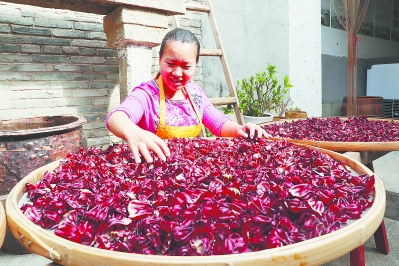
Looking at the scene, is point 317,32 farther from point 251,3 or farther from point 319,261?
point 319,261

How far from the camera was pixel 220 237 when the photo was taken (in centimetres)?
69

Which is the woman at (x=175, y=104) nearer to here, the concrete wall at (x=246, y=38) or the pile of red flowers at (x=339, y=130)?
the pile of red flowers at (x=339, y=130)

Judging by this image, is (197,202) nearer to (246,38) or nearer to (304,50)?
(246,38)

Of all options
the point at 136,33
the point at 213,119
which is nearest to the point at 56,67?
the point at 136,33

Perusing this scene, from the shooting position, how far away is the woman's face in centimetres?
179

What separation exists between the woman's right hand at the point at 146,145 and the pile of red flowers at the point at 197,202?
Result: 47mm

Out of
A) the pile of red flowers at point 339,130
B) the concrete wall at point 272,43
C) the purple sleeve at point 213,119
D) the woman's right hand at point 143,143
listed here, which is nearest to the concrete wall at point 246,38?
the concrete wall at point 272,43

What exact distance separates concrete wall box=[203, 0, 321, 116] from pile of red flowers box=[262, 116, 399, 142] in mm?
2691

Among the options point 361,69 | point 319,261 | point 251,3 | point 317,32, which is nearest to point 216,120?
point 319,261

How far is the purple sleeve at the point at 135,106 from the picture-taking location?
1723mm

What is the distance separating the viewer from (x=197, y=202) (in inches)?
33.5

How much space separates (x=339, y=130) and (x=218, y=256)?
1693mm

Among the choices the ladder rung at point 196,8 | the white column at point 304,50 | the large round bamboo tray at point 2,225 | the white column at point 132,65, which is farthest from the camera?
the white column at point 304,50

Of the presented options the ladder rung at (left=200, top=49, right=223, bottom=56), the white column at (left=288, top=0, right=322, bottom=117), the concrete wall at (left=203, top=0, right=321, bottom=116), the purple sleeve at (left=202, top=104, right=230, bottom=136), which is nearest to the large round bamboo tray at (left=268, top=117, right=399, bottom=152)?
the purple sleeve at (left=202, top=104, right=230, bottom=136)
